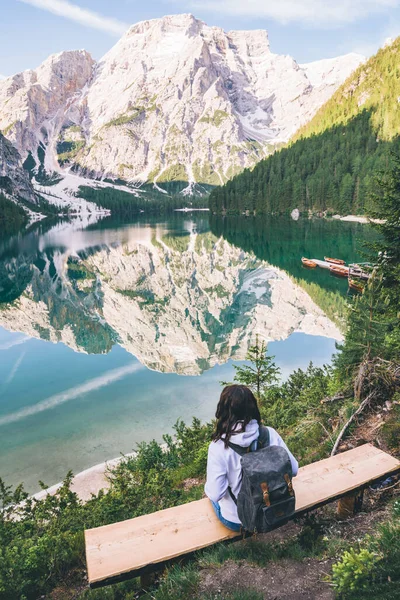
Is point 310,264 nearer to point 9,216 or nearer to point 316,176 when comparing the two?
point 316,176

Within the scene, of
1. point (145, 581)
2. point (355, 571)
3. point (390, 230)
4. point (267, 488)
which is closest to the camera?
point (355, 571)

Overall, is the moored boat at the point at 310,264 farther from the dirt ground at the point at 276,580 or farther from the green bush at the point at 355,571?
the green bush at the point at 355,571

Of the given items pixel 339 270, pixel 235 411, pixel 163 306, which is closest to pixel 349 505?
pixel 235 411

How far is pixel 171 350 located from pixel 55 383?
7205 millimetres

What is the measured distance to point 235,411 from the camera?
4.54m

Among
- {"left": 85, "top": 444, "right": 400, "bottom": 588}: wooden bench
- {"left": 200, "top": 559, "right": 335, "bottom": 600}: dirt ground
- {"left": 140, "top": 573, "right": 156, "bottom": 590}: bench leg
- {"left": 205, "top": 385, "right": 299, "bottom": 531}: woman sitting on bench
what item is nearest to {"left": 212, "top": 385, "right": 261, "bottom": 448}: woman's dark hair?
{"left": 205, "top": 385, "right": 299, "bottom": 531}: woman sitting on bench

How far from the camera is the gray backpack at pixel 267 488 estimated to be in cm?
429

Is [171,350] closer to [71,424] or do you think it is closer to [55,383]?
[55,383]

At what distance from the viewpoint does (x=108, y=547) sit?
4.73 metres

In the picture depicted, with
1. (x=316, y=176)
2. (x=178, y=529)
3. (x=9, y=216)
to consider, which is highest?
(x=316, y=176)

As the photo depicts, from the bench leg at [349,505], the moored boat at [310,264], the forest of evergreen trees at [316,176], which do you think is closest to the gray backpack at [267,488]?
the bench leg at [349,505]

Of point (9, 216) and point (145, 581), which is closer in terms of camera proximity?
point (145, 581)

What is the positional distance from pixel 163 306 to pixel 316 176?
359 feet

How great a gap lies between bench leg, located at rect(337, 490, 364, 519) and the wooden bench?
0.17 meters
